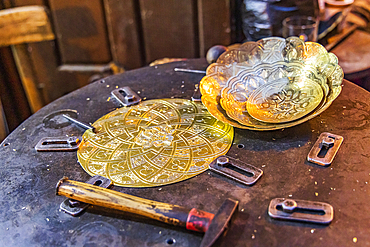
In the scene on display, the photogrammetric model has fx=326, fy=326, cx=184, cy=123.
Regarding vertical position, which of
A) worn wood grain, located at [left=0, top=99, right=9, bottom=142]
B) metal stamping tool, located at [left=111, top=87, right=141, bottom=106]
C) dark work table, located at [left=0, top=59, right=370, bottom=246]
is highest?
metal stamping tool, located at [left=111, top=87, right=141, bottom=106]

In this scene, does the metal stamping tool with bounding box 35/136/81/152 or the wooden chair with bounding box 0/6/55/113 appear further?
the wooden chair with bounding box 0/6/55/113

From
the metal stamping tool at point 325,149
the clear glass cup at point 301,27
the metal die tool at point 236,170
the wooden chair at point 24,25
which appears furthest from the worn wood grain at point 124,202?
the wooden chair at point 24,25

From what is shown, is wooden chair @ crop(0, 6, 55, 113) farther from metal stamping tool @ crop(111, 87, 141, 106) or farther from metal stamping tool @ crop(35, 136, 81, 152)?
metal stamping tool @ crop(35, 136, 81, 152)

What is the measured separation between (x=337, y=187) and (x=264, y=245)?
283 mm

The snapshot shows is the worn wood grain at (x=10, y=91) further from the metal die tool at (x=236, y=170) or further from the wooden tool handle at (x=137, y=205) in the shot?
the metal die tool at (x=236, y=170)

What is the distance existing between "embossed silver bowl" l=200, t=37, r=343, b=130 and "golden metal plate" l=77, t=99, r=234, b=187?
0.27 ft

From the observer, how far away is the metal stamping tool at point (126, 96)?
1333 millimetres

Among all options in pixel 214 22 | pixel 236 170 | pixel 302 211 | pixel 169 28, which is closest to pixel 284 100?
pixel 236 170

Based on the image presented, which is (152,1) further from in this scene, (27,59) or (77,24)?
(27,59)

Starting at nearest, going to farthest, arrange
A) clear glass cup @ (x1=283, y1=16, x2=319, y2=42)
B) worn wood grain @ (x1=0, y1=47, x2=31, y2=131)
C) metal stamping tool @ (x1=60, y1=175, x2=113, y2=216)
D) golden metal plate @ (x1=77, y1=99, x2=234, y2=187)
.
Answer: metal stamping tool @ (x1=60, y1=175, x2=113, y2=216), golden metal plate @ (x1=77, y1=99, x2=234, y2=187), clear glass cup @ (x1=283, y1=16, x2=319, y2=42), worn wood grain @ (x1=0, y1=47, x2=31, y2=131)

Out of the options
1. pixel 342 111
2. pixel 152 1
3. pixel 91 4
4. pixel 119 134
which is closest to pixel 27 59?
pixel 91 4

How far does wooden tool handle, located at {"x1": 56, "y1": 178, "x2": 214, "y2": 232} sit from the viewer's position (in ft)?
2.54

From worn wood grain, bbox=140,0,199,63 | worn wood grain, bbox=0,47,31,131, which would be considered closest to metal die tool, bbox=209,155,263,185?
worn wood grain, bbox=140,0,199,63

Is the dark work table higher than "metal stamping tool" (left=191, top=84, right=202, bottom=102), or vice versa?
"metal stamping tool" (left=191, top=84, right=202, bottom=102)
